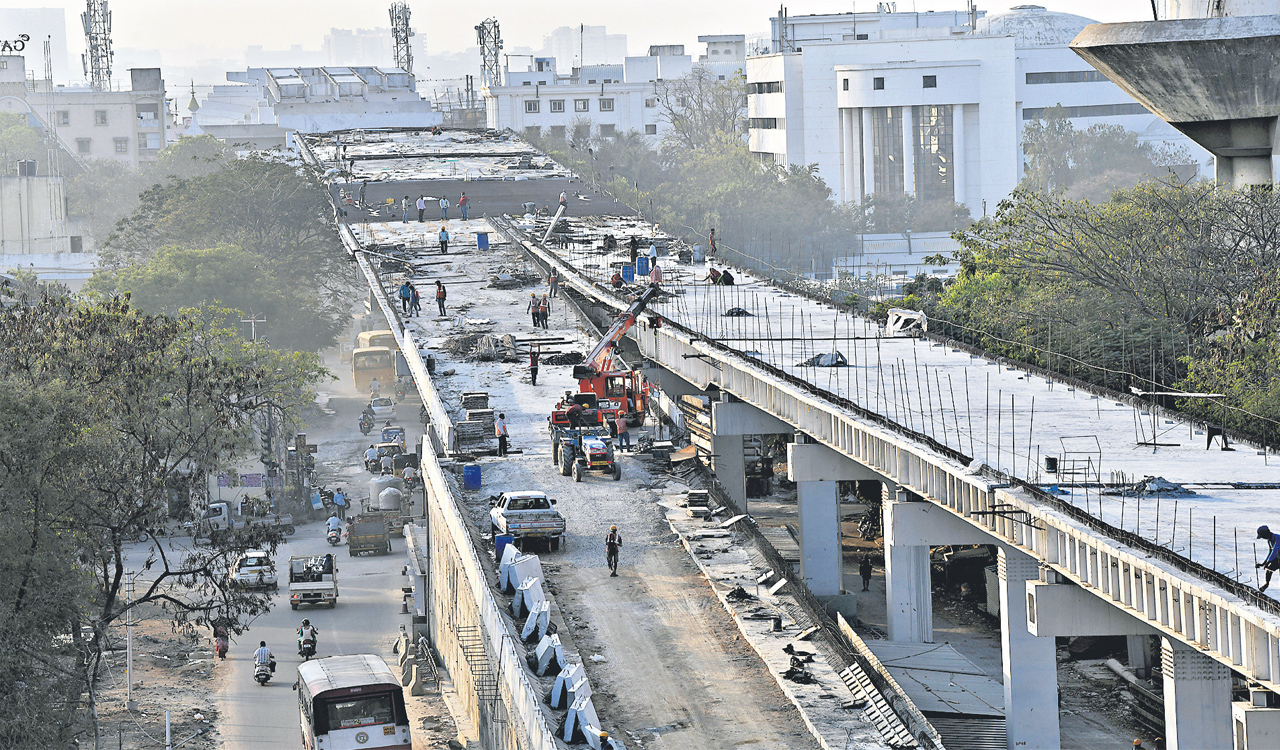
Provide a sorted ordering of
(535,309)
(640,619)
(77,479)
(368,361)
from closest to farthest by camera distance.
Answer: (640,619)
(77,479)
(535,309)
(368,361)

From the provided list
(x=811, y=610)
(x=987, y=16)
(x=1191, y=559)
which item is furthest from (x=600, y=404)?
(x=987, y=16)

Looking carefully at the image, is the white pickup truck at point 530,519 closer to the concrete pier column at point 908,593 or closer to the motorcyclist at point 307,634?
the concrete pier column at point 908,593

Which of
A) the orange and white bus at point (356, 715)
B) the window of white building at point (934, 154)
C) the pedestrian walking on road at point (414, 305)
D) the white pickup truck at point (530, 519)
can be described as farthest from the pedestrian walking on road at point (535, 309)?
the window of white building at point (934, 154)

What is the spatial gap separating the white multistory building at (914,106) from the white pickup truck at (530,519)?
102 m

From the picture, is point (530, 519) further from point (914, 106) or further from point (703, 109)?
point (703, 109)

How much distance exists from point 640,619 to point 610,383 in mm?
22232

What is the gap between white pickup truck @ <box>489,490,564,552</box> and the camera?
49.0 meters

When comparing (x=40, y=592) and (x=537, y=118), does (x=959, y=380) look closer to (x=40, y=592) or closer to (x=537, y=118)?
(x=40, y=592)

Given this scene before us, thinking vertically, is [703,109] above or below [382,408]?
above

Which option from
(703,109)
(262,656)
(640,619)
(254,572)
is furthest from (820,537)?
(703,109)

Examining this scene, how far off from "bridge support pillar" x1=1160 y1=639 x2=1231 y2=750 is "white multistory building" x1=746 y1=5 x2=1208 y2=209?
11634cm

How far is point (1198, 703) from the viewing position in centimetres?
3250

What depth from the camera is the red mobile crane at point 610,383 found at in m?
62.1

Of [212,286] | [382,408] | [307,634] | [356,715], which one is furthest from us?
[212,286]
